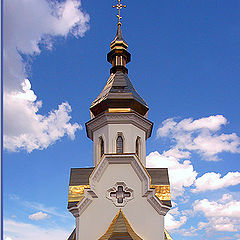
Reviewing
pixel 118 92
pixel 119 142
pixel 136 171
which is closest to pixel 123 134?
pixel 119 142

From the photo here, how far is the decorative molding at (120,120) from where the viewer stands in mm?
17953

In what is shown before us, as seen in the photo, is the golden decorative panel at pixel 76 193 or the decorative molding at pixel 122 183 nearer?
the decorative molding at pixel 122 183

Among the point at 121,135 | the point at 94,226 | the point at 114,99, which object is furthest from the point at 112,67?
the point at 94,226

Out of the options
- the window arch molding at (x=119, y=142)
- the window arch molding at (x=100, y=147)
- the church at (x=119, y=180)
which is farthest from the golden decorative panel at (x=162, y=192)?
the window arch molding at (x=100, y=147)

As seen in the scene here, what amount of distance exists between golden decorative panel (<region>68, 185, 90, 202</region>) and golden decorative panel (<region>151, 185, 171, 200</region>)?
10.3 feet

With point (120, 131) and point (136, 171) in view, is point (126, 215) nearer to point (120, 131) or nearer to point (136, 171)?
point (136, 171)

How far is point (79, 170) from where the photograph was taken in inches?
692

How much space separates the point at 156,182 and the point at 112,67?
24.8 ft

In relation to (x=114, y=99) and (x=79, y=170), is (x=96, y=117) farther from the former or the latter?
(x=79, y=170)

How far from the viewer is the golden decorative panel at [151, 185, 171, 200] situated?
643 inches

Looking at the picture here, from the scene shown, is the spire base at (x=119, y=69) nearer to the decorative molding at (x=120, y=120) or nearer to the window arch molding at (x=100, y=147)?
the decorative molding at (x=120, y=120)

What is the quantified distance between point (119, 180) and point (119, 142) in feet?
6.80

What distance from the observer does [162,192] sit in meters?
16.5

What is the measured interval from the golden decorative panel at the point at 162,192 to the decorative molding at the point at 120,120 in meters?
3.34
